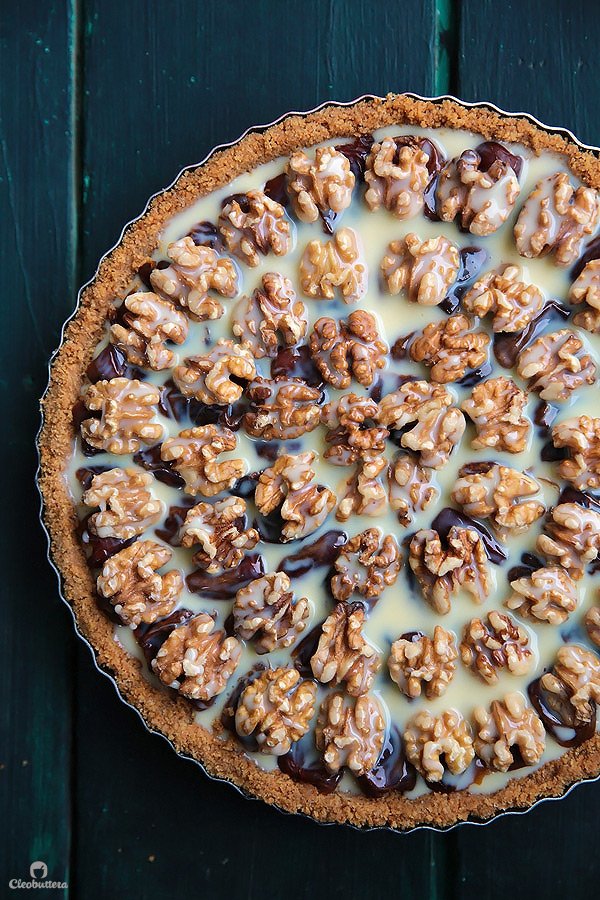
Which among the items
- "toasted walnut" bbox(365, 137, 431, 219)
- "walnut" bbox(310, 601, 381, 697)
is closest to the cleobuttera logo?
"walnut" bbox(310, 601, 381, 697)

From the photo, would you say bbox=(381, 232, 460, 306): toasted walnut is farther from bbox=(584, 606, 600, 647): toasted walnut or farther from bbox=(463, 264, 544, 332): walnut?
bbox=(584, 606, 600, 647): toasted walnut

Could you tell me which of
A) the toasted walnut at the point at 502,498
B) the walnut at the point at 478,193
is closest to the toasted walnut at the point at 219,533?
the toasted walnut at the point at 502,498

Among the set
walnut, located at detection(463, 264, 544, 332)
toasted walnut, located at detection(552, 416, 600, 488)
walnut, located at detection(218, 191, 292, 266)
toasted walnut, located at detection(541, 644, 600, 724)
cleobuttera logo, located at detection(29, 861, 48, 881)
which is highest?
walnut, located at detection(218, 191, 292, 266)

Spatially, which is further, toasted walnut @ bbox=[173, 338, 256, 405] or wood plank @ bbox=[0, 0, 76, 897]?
wood plank @ bbox=[0, 0, 76, 897]

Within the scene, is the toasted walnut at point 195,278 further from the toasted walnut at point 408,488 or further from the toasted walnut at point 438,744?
the toasted walnut at point 438,744

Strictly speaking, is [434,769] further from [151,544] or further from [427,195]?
[427,195]

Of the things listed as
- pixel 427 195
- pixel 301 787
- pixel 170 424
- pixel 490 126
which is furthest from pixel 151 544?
pixel 490 126
